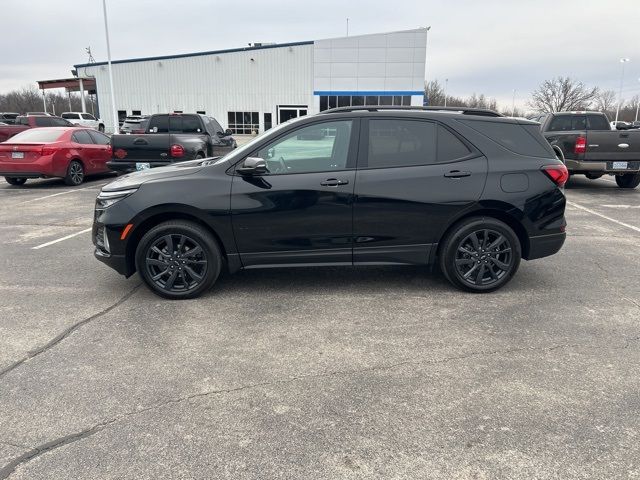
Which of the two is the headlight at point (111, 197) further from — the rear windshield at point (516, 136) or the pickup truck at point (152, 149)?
the pickup truck at point (152, 149)

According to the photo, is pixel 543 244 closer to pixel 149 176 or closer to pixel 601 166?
pixel 149 176

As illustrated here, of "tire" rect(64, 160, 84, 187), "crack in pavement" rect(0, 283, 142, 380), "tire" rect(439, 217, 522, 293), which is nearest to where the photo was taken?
"crack in pavement" rect(0, 283, 142, 380)

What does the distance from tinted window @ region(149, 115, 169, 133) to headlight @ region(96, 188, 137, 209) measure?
9400 mm

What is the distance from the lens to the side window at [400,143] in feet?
15.4

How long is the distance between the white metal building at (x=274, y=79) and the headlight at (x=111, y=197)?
141ft

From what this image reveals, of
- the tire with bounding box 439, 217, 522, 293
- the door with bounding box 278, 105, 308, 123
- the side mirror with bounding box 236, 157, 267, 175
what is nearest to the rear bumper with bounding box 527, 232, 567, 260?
the tire with bounding box 439, 217, 522, 293

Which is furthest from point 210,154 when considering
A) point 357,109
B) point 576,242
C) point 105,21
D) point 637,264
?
point 105,21

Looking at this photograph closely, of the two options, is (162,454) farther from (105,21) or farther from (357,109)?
(105,21)

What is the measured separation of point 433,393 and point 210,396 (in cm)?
142

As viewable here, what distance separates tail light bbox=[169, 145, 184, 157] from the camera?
33.7ft

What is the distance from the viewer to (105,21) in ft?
103

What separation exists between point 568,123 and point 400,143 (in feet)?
35.9

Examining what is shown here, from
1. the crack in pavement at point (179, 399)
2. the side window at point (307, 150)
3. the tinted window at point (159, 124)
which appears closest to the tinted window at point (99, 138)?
the tinted window at point (159, 124)

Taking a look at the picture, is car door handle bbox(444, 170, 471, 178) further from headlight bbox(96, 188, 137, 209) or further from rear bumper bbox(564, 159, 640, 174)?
rear bumper bbox(564, 159, 640, 174)
